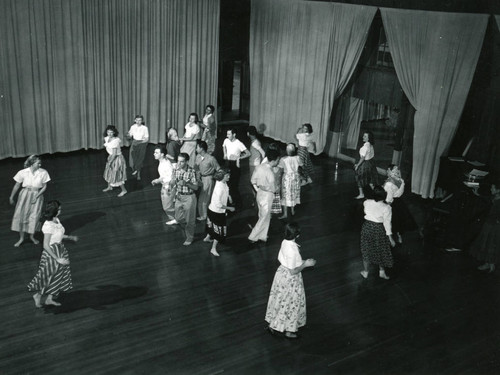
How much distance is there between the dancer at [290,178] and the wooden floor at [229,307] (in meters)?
0.44

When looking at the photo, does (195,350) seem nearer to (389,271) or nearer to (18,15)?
(389,271)

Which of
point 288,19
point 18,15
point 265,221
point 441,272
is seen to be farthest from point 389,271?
point 18,15

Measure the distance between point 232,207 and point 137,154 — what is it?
3415 mm

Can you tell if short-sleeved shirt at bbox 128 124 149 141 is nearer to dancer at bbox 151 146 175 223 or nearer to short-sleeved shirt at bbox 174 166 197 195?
dancer at bbox 151 146 175 223

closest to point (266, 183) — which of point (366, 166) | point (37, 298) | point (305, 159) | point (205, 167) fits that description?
point (205, 167)

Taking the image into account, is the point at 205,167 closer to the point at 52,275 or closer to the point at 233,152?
the point at 233,152

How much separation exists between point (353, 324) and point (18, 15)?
9.01m

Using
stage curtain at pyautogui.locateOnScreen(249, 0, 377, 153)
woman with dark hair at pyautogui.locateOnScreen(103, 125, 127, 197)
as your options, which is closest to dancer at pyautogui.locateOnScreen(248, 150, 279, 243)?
woman with dark hair at pyautogui.locateOnScreen(103, 125, 127, 197)

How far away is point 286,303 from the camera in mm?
6293

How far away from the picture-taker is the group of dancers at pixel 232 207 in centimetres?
633

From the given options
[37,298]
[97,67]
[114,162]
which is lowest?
[37,298]

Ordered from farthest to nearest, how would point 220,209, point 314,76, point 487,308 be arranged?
point 314,76, point 220,209, point 487,308

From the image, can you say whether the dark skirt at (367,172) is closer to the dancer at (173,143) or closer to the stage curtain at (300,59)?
the stage curtain at (300,59)

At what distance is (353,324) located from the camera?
6.86 meters
